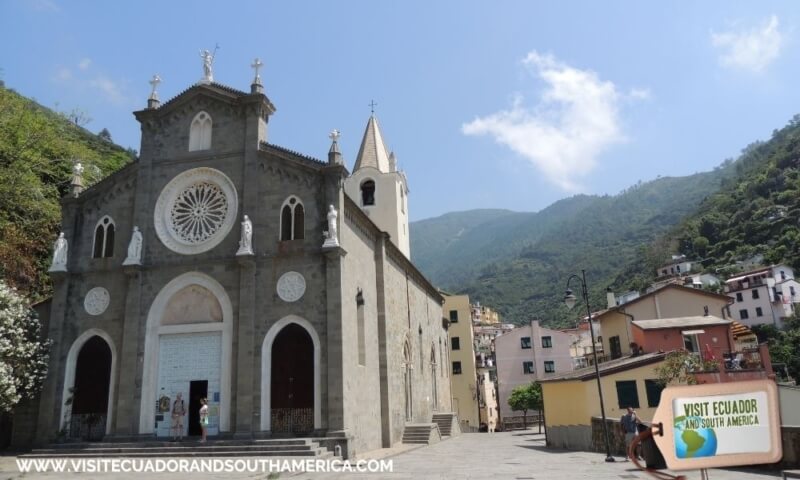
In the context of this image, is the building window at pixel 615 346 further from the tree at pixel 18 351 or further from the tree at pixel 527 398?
the tree at pixel 18 351

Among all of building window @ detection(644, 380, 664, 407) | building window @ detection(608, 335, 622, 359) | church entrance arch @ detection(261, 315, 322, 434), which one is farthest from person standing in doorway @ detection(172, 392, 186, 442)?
building window @ detection(608, 335, 622, 359)

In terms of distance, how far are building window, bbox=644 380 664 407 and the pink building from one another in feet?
122

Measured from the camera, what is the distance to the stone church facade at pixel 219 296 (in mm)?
22969

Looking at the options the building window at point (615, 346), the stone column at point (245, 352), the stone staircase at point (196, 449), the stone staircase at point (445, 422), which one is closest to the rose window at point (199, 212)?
the stone column at point (245, 352)

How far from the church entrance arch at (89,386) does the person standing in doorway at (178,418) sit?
308 cm

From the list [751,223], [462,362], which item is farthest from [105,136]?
[751,223]

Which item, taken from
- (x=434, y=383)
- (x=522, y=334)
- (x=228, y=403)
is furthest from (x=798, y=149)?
(x=228, y=403)

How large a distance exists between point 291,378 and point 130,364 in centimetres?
715

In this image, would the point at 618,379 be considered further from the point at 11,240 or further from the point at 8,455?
the point at 11,240

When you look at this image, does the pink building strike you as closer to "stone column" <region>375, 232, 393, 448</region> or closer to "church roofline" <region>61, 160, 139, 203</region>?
"stone column" <region>375, 232, 393, 448</region>

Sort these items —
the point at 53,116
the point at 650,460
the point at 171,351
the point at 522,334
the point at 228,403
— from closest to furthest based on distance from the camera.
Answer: the point at 650,460, the point at 228,403, the point at 171,351, the point at 53,116, the point at 522,334

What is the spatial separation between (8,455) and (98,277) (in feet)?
25.9

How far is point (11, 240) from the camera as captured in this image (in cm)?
2800

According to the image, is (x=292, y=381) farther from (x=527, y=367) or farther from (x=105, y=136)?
(x=105, y=136)
